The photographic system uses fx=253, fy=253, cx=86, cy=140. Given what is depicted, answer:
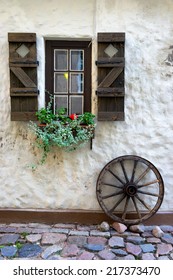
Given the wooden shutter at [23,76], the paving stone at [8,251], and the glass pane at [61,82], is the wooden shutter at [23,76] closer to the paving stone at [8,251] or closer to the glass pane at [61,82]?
the glass pane at [61,82]

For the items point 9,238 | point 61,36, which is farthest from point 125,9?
point 9,238

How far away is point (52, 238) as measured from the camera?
101 inches

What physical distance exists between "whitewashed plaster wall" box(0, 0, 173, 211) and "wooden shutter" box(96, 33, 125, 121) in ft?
0.34

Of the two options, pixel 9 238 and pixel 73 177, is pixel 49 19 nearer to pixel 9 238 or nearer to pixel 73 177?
pixel 73 177

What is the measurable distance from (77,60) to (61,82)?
1.02ft

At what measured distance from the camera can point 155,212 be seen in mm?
2793

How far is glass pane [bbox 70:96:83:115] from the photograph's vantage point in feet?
9.58

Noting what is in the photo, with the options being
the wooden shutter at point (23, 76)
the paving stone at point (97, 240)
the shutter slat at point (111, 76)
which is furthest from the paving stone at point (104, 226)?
the shutter slat at point (111, 76)

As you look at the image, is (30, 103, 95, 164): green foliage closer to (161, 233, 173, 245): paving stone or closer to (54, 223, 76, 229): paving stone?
(54, 223, 76, 229): paving stone

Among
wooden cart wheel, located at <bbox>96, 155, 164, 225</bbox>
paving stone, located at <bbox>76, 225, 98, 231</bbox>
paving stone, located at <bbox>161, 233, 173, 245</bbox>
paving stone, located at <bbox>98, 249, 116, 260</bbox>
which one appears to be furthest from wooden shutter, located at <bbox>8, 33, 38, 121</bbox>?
paving stone, located at <bbox>161, 233, 173, 245</bbox>

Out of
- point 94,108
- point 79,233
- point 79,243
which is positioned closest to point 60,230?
point 79,233

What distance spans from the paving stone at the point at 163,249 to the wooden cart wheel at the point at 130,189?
361mm
